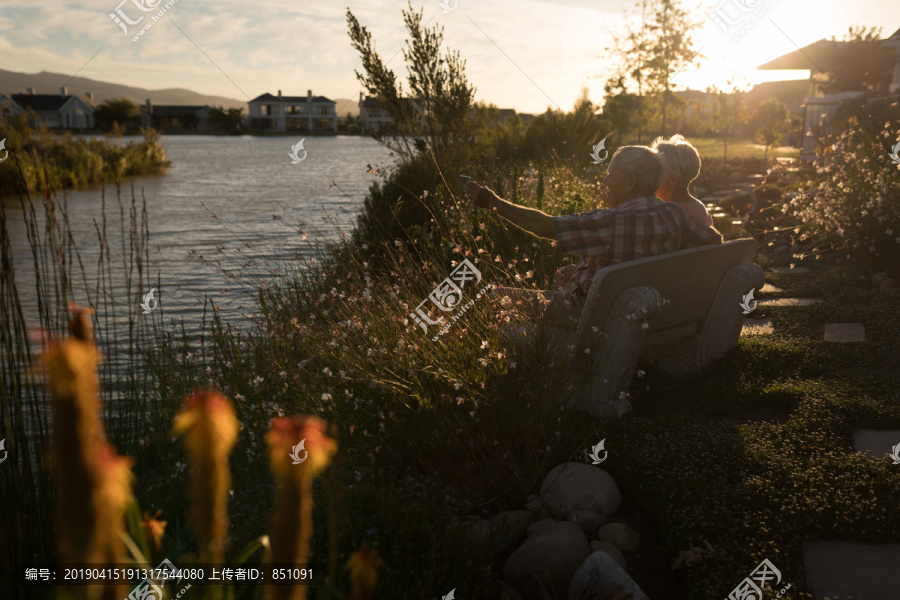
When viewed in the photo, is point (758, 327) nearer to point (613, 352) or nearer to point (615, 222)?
point (615, 222)

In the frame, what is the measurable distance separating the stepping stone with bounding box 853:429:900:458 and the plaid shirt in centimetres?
151

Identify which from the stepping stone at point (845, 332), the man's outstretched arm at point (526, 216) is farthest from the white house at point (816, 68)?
the man's outstretched arm at point (526, 216)

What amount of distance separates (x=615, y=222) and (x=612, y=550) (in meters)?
2.03

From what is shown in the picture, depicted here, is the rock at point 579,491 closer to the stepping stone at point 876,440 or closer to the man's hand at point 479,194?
the stepping stone at point 876,440

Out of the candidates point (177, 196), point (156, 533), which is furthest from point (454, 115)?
point (177, 196)

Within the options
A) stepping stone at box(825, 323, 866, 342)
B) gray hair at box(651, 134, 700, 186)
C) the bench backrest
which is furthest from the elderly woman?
stepping stone at box(825, 323, 866, 342)

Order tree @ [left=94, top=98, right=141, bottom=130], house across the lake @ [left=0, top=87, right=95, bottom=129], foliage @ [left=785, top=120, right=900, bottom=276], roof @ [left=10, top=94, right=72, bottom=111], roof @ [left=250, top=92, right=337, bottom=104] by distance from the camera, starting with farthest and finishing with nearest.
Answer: roof @ [left=250, top=92, right=337, bottom=104], roof @ [left=10, top=94, right=72, bottom=111], house across the lake @ [left=0, top=87, right=95, bottom=129], tree @ [left=94, top=98, right=141, bottom=130], foliage @ [left=785, top=120, right=900, bottom=276]

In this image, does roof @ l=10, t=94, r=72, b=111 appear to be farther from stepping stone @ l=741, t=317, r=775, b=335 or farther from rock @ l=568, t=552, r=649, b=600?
rock @ l=568, t=552, r=649, b=600

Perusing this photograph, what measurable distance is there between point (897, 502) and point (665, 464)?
0.94 meters

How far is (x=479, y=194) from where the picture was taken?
3.99m

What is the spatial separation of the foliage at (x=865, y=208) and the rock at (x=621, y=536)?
183 inches

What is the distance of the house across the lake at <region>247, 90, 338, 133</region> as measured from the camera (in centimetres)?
10169

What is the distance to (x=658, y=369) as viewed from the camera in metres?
4.72

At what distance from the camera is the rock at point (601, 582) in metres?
2.36
